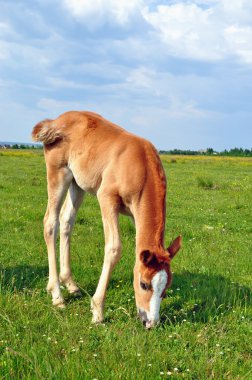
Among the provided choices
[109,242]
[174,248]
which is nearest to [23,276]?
[109,242]

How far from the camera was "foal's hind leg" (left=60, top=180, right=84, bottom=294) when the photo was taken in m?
7.00

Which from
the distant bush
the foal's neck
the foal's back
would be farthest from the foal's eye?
the distant bush

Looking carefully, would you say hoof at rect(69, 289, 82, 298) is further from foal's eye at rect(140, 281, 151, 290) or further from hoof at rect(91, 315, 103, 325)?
foal's eye at rect(140, 281, 151, 290)

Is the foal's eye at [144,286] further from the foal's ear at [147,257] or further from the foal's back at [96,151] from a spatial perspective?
the foal's back at [96,151]

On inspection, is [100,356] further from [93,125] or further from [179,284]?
[93,125]

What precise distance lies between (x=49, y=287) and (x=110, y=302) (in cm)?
92

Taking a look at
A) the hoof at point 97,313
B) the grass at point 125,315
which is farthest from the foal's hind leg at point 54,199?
the hoof at point 97,313

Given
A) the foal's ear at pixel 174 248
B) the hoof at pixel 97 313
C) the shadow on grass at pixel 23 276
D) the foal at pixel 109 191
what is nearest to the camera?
the foal at pixel 109 191

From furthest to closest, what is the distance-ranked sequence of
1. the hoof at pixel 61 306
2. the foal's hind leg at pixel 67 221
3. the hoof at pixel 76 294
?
the foal's hind leg at pixel 67 221 → the hoof at pixel 76 294 → the hoof at pixel 61 306

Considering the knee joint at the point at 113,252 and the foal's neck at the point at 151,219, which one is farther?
the knee joint at the point at 113,252

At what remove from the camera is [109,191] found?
585 cm

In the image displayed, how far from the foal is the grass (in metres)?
0.35

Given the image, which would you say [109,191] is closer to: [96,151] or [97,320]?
[96,151]

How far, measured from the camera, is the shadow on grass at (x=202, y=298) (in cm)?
573
